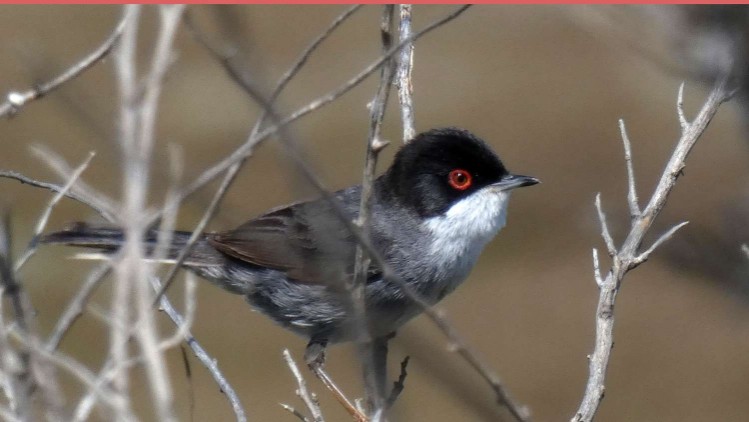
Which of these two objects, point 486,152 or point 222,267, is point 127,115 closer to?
point 486,152

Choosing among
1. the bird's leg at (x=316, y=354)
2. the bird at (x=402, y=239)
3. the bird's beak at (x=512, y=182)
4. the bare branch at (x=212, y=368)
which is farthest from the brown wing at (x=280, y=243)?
the bare branch at (x=212, y=368)

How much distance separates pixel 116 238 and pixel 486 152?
1775 millimetres

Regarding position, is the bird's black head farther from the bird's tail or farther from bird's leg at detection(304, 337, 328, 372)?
the bird's tail

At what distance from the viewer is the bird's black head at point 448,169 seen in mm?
4930

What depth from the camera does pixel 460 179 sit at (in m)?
4.98

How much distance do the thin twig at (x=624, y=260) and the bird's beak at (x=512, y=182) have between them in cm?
100

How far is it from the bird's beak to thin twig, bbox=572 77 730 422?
39.4 inches

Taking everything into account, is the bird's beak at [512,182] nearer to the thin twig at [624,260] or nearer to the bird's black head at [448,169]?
the bird's black head at [448,169]

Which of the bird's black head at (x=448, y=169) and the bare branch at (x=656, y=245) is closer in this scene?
the bare branch at (x=656, y=245)

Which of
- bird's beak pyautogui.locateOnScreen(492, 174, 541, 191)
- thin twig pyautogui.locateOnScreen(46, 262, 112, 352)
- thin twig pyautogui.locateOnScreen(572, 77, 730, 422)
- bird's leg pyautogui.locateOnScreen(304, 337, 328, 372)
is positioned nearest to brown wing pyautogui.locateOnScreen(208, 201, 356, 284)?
bird's leg pyautogui.locateOnScreen(304, 337, 328, 372)

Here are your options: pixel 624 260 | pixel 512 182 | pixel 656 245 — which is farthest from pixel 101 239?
pixel 656 245

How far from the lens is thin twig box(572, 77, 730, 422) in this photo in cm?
354

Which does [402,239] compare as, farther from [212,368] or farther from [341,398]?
[212,368]

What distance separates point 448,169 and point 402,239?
388 millimetres
